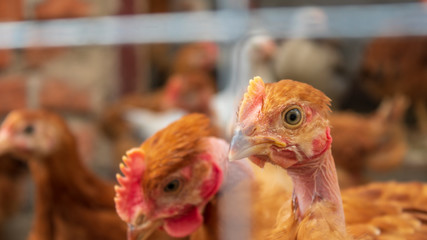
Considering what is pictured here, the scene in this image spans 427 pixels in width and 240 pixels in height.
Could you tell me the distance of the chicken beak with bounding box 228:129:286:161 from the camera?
48cm

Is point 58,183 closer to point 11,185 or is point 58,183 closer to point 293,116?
point 11,185

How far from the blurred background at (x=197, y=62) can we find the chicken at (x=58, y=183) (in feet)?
0.45

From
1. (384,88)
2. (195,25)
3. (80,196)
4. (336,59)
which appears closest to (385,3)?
(336,59)

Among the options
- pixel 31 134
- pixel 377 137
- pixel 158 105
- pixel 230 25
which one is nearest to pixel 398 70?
pixel 377 137

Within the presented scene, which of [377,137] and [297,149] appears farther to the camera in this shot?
[377,137]

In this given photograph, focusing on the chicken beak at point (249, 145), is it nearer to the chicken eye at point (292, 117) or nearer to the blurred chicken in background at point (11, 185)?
the chicken eye at point (292, 117)

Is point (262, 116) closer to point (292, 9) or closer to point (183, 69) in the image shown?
point (292, 9)

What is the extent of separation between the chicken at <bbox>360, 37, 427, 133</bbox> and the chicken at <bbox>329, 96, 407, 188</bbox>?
4 cm

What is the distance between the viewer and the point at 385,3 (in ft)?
4.83

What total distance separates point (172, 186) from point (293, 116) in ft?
0.70

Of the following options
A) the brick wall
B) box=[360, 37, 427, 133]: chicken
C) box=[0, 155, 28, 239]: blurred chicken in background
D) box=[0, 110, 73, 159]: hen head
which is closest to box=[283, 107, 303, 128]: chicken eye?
box=[0, 110, 73, 159]: hen head

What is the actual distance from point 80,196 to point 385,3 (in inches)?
37.7

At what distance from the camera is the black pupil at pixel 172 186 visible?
2.09 feet

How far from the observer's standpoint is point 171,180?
635 mm
